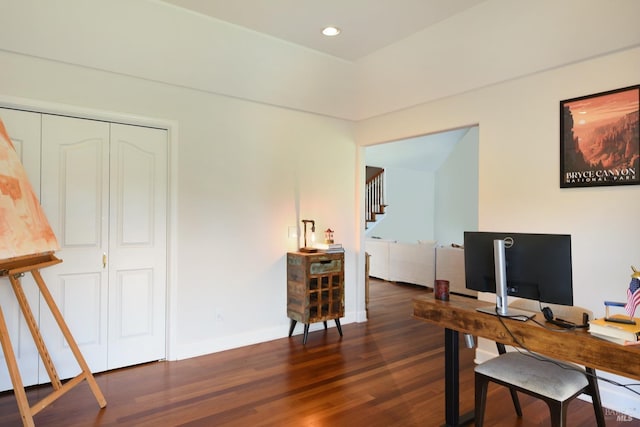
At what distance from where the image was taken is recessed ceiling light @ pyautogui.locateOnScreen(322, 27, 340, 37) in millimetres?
3417

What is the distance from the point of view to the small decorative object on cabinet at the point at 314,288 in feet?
13.4

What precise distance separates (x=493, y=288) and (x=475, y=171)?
792cm

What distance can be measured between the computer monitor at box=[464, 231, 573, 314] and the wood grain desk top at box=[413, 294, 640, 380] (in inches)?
5.2

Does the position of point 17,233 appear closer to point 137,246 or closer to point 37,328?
point 37,328

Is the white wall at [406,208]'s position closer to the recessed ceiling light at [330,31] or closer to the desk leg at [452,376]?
the recessed ceiling light at [330,31]

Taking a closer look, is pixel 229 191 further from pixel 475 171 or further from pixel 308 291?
pixel 475 171

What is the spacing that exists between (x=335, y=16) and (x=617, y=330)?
2.86 meters

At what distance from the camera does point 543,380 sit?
203 cm

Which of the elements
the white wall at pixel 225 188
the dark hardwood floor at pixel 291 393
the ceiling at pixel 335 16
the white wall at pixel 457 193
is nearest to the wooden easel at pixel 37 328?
the dark hardwood floor at pixel 291 393

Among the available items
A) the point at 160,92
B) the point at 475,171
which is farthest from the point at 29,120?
the point at 475,171

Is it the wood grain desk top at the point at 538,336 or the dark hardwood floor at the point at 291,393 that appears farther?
the dark hardwood floor at the point at 291,393

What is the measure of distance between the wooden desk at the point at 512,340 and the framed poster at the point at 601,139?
1367mm

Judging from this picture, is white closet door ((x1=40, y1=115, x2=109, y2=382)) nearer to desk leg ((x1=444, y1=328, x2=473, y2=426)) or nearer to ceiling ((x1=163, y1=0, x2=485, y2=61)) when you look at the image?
ceiling ((x1=163, y1=0, x2=485, y2=61))

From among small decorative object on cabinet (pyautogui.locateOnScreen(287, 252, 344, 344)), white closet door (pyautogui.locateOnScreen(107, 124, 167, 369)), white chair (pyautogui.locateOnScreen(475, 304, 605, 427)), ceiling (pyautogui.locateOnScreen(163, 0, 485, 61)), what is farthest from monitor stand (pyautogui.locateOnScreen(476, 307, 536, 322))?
white closet door (pyautogui.locateOnScreen(107, 124, 167, 369))
